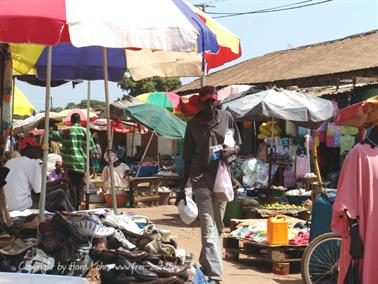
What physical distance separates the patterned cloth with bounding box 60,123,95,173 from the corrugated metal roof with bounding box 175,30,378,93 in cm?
740

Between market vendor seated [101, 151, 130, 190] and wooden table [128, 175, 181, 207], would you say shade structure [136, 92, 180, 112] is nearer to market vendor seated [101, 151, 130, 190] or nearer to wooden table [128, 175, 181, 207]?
wooden table [128, 175, 181, 207]

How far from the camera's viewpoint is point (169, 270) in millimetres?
4879

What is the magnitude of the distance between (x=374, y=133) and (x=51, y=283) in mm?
2698

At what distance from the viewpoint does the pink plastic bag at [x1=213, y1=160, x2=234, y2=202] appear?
19.5 ft

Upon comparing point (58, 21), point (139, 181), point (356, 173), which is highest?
point (58, 21)

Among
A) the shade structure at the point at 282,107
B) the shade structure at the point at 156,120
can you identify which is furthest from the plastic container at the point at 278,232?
the shade structure at the point at 156,120

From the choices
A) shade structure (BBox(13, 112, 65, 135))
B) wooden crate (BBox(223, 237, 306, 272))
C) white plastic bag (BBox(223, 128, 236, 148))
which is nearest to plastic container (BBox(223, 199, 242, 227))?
wooden crate (BBox(223, 237, 306, 272))

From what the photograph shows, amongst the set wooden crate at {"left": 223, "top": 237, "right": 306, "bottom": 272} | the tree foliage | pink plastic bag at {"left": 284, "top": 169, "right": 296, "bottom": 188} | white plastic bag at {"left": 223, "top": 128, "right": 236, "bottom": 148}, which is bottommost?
wooden crate at {"left": 223, "top": 237, "right": 306, "bottom": 272}

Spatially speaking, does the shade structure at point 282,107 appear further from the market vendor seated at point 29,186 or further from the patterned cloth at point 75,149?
the market vendor seated at point 29,186

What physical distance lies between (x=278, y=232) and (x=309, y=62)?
12.2 meters

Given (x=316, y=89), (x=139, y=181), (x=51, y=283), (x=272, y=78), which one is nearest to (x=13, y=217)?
(x=51, y=283)

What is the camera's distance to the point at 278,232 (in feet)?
24.2

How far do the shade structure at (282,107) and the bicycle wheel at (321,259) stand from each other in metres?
5.30

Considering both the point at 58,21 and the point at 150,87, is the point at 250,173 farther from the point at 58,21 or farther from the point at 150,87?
the point at 150,87
